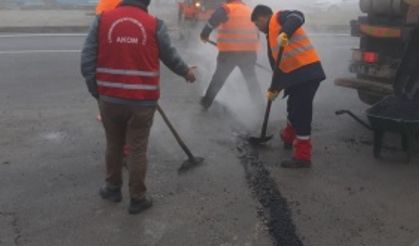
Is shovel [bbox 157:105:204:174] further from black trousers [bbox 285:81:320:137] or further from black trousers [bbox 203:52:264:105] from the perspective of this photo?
black trousers [bbox 203:52:264:105]

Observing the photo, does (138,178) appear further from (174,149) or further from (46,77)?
(46,77)

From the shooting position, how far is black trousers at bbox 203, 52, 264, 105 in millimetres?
7094

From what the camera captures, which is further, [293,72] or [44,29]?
[44,29]

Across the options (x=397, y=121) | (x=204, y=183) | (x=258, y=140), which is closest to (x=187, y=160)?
(x=204, y=183)

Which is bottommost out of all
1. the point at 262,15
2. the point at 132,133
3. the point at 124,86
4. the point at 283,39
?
the point at 132,133

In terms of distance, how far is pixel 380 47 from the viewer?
21.5 ft

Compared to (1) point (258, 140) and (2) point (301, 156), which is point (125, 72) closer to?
(2) point (301, 156)

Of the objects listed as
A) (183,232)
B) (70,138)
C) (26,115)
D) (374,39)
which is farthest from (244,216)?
(26,115)

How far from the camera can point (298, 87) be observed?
534cm

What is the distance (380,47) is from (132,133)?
3.47m

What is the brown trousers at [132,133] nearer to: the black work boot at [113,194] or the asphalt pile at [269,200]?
the black work boot at [113,194]

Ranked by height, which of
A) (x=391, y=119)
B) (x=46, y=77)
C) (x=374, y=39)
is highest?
(x=374, y=39)

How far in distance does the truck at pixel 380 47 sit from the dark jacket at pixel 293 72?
1255 millimetres

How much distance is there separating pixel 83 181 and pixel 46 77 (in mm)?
4659
